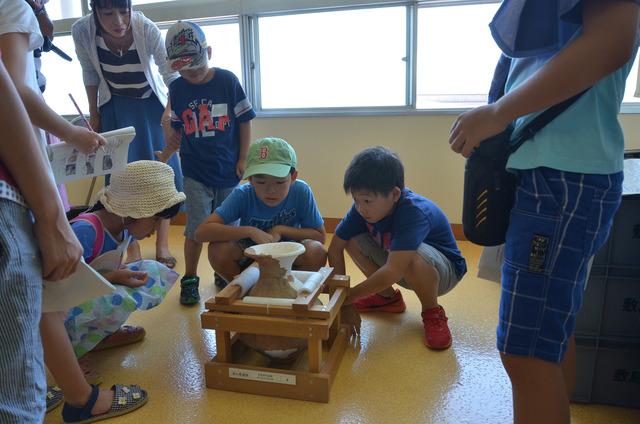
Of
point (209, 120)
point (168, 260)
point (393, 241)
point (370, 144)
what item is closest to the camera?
point (393, 241)

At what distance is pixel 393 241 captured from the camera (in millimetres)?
1509

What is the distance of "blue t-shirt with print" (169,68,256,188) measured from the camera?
2.01 metres

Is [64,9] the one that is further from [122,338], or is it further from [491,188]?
[491,188]

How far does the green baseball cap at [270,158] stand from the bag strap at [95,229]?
0.50 m

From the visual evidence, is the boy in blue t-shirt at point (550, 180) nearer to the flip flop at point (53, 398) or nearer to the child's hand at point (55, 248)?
the child's hand at point (55, 248)

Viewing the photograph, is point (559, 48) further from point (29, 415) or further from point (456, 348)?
point (456, 348)

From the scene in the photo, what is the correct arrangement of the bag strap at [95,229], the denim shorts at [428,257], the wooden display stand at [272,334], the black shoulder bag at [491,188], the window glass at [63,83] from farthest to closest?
the window glass at [63,83], the denim shorts at [428,257], the bag strap at [95,229], the wooden display stand at [272,334], the black shoulder bag at [491,188]

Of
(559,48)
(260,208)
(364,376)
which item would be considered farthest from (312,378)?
(559,48)

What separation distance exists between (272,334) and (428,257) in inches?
23.3

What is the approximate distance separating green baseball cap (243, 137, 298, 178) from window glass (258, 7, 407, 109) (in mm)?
1369

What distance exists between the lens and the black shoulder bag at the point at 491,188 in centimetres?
86

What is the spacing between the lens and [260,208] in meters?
1.80

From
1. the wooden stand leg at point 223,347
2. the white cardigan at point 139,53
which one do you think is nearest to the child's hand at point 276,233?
the wooden stand leg at point 223,347

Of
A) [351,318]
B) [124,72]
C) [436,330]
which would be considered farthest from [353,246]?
[124,72]
